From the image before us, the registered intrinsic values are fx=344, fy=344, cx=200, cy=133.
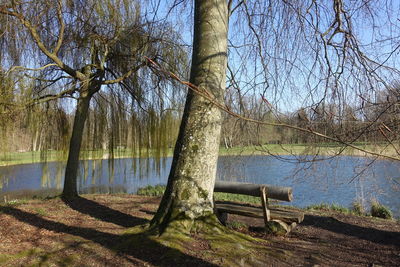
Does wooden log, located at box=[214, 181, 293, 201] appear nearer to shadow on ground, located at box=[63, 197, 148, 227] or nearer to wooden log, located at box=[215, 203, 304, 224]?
wooden log, located at box=[215, 203, 304, 224]

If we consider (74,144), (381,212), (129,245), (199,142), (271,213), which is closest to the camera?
(129,245)

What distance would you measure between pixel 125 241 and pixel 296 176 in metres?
3.80

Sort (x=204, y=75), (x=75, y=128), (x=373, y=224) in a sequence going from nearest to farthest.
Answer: (x=204, y=75), (x=373, y=224), (x=75, y=128)

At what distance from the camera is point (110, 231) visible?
408cm

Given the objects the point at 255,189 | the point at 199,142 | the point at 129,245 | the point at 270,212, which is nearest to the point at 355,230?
the point at 270,212

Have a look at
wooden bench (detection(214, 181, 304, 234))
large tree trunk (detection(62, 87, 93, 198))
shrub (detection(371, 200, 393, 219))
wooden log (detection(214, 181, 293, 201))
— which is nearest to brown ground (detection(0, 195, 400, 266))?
wooden bench (detection(214, 181, 304, 234))

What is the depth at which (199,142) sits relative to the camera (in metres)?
3.69

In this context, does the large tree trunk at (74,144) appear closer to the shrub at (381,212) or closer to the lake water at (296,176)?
the lake water at (296,176)

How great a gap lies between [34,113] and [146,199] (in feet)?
8.84

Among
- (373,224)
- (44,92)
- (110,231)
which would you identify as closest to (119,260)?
(110,231)

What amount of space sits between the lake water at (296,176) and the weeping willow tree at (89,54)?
3.66ft

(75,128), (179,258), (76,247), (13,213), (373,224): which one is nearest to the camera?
(179,258)

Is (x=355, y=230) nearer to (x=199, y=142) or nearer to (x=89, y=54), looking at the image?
(x=199, y=142)

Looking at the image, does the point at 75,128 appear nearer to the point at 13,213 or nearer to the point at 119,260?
the point at 13,213
